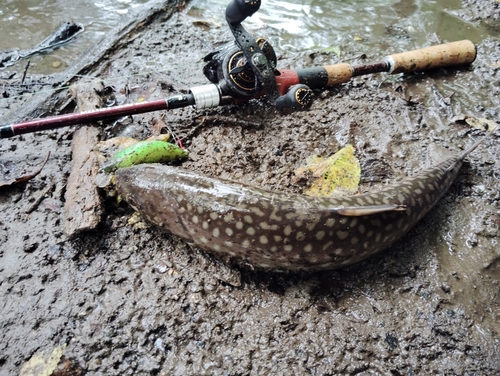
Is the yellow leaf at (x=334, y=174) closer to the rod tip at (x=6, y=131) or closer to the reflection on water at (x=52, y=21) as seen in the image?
the rod tip at (x=6, y=131)

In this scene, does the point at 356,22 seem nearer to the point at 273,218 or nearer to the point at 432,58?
the point at 432,58

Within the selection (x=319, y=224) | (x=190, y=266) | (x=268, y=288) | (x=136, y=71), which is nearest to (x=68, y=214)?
(x=190, y=266)

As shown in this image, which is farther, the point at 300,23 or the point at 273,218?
the point at 300,23

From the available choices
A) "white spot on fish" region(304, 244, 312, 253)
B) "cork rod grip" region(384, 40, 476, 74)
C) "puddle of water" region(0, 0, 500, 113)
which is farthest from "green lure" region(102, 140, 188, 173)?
"cork rod grip" region(384, 40, 476, 74)

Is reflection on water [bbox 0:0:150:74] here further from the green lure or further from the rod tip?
the green lure

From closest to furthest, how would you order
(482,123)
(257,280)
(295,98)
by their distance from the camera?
(257,280) < (295,98) < (482,123)

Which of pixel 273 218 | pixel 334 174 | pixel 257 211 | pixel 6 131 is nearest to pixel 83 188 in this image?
pixel 6 131

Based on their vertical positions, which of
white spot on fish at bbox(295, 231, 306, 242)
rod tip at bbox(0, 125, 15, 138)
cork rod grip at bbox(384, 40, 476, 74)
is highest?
cork rod grip at bbox(384, 40, 476, 74)
